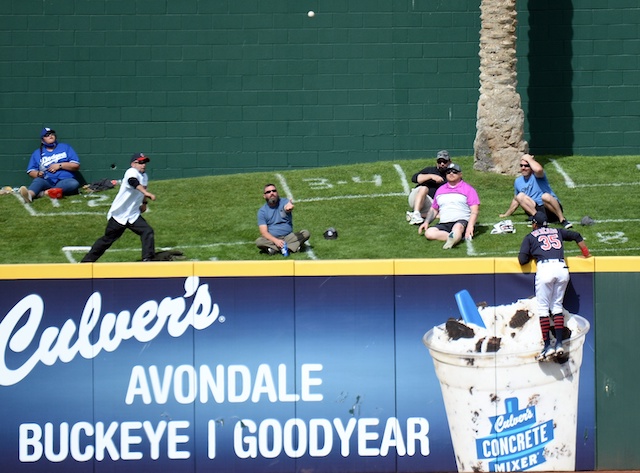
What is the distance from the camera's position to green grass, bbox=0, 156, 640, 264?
585 inches

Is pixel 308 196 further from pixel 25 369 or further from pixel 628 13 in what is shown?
pixel 25 369

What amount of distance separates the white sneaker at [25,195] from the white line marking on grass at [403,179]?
615 centimetres

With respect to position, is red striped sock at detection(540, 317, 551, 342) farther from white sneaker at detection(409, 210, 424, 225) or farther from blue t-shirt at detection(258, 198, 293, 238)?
white sneaker at detection(409, 210, 424, 225)

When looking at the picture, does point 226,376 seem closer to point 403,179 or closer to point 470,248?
point 470,248

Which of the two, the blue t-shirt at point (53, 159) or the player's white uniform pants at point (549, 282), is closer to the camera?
the player's white uniform pants at point (549, 282)

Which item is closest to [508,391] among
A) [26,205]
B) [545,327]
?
[545,327]

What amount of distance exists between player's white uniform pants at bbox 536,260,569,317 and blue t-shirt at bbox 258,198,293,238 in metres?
Result: 5.36

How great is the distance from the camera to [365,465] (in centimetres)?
998

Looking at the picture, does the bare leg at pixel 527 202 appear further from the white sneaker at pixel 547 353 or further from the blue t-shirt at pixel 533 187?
the white sneaker at pixel 547 353

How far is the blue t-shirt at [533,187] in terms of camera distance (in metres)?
15.5

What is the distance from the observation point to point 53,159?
18.8 meters

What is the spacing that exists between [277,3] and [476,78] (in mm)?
3800

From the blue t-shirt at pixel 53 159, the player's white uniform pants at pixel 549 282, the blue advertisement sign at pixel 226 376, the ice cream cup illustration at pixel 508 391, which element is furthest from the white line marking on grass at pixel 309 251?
the blue t-shirt at pixel 53 159

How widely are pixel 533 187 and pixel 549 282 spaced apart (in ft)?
19.6
